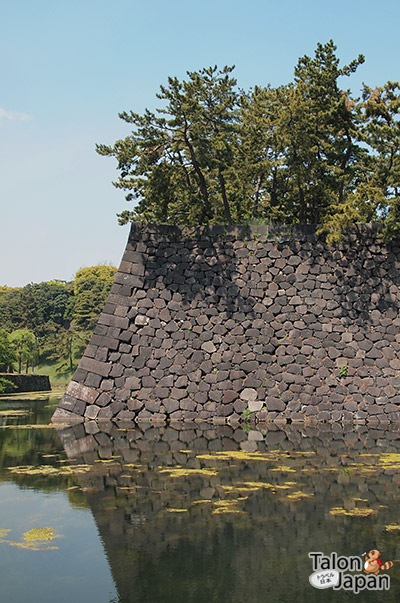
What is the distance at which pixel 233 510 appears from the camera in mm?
5359

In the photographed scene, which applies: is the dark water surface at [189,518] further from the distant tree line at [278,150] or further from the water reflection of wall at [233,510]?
the distant tree line at [278,150]

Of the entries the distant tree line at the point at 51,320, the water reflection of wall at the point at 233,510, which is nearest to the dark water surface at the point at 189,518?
the water reflection of wall at the point at 233,510

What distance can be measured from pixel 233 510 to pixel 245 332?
884cm

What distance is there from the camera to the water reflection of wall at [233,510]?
3781 mm

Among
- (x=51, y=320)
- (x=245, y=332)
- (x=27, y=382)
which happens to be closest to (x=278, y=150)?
(x=245, y=332)

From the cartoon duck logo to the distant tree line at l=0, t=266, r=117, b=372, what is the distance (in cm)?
2813

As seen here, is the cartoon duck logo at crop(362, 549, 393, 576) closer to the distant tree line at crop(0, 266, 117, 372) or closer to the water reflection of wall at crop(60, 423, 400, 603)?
the water reflection of wall at crop(60, 423, 400, 603)

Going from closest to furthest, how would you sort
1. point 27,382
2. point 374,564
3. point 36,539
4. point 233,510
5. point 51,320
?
point 374,564
point 36,539
point 233,510
point 27,382
point 51,320

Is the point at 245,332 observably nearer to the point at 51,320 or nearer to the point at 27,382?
the point at 27,382

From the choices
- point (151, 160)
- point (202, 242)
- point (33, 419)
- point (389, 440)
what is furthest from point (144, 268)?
point (389, 440)

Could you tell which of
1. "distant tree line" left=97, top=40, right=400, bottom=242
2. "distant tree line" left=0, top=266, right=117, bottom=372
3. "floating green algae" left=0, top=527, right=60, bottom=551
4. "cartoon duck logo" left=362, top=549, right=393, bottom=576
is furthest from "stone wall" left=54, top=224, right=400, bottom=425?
"distant tree line" left=0, top=266, right=117, bottom=372

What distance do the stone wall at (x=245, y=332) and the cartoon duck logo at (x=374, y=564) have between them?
9092 millimetres

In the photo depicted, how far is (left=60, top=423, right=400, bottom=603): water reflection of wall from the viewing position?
12.4ft

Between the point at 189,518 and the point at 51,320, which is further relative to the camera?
the point at 51,320
